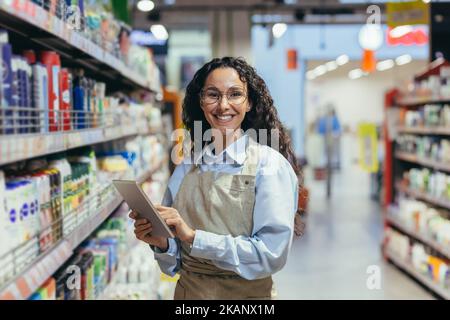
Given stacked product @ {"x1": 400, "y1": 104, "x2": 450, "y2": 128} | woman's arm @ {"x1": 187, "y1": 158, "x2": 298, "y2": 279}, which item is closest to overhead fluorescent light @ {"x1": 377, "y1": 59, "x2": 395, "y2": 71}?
stacked product @ {"x1": 400, "y1": 104, "x2": 450, "y2": 128}

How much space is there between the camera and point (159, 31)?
10203 millimetres

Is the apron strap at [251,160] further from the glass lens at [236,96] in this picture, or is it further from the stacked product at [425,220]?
the stacked product at [425,220]

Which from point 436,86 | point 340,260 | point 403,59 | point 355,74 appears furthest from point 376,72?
point 436,86

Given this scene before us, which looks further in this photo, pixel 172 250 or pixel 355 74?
pixel 355 74

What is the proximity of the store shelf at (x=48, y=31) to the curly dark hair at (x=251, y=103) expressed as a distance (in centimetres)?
49

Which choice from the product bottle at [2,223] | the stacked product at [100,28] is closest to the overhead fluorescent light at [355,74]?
the stacked product at [100,28]

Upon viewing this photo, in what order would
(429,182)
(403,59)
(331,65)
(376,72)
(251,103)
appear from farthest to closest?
(376,72)
(331,65)
(403,59)
(429,182)
(251,103)

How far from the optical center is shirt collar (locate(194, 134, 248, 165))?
5.68 feet

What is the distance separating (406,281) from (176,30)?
33.0ft

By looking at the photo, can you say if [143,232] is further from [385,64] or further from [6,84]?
[385,64]

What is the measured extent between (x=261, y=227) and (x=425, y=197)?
4.13 metres

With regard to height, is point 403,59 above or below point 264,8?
below

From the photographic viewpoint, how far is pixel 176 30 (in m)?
14.2
